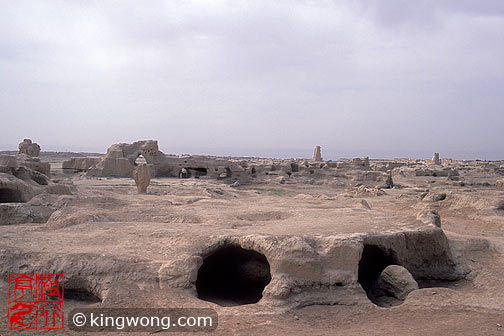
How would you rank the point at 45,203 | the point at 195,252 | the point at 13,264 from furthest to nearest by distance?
1. the point at 45,203
2. the point at 195,252
3. the point at 13,264

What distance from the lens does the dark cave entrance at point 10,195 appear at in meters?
11.2

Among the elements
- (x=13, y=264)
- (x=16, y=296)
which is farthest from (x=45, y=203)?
(x=16, y=296)

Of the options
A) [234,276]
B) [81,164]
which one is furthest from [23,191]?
[81,164]

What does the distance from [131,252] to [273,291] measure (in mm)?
2275

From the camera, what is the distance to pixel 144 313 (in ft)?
15.9

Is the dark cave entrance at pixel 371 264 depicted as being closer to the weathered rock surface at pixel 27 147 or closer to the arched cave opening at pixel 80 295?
the arched cave opening at pixel 80 295

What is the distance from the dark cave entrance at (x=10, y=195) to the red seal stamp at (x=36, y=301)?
20.8ft

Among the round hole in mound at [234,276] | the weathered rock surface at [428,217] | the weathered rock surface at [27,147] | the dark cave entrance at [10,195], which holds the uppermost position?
the weathered rock surface at [27,147]

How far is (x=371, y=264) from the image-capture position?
7660 mm

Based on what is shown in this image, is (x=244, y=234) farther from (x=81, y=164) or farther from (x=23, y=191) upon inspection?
(x=81, y=164)

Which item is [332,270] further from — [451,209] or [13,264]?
[451,209]

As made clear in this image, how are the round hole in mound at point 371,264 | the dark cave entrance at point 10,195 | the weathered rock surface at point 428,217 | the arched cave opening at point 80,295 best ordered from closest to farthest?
the arched cave opening at point 80,295 < the round hole in mound at point 371,264 < the weathered rock surface at point 428,217 < the dark cave entrance at point 10,195

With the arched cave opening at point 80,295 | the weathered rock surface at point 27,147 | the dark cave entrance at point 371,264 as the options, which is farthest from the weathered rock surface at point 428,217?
the weathered rock surface at point 27,147

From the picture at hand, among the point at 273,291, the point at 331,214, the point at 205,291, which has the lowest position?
the point at 205,291
